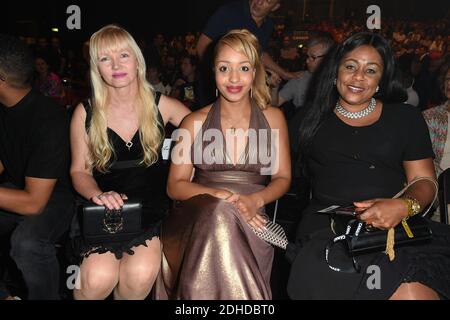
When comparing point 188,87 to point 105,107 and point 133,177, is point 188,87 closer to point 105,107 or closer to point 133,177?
point 105,107

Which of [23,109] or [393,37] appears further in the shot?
[393,37]

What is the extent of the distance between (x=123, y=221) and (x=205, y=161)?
0.57m

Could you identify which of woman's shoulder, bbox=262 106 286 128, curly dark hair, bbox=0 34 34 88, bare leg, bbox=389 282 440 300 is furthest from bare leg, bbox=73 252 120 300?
bare leg, bbox=389 282 440 300

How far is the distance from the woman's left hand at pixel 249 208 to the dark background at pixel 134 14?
26.4 feet

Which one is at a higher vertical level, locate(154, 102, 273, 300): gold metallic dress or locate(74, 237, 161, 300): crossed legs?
locate(154, 102, 273, 300): gold metallic dress

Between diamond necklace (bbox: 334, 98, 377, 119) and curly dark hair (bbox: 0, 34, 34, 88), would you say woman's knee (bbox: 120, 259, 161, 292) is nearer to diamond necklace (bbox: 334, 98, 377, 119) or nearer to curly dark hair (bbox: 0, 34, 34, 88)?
curly dark hair (bbox: 0, 34, 34, 88)

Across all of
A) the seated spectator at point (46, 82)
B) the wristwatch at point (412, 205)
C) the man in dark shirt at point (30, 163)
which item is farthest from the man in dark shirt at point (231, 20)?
the seated spectator at point (46, 82)

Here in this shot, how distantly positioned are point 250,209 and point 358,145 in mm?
710

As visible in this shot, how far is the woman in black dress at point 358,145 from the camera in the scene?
211cm

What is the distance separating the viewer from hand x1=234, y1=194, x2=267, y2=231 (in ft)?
7.00

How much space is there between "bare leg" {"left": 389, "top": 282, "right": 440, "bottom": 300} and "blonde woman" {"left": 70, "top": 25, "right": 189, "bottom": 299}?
3.93 feet
